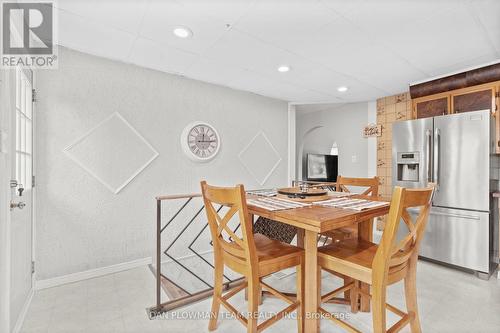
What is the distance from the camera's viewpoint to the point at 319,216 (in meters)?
1.24

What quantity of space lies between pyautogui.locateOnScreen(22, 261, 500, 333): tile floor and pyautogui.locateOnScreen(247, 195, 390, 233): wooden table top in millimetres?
900

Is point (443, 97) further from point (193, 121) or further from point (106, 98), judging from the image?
point (106, 98)

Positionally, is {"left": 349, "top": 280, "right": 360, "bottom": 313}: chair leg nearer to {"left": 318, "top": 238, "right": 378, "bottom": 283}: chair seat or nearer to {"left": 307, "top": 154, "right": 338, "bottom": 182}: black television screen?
{"left": 318, "top": 238, "right": 378, "bottom": 283}: chair seat

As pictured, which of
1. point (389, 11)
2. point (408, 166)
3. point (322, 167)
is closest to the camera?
point (389, 11)

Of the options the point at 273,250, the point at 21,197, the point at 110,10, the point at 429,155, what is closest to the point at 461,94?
the point at 429,155

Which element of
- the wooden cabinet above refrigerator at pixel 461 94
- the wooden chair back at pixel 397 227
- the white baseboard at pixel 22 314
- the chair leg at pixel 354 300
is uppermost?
the wooden cabinet above refrigerator at pixel 461 94

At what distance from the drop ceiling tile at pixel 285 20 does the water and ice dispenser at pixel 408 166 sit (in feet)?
6.53

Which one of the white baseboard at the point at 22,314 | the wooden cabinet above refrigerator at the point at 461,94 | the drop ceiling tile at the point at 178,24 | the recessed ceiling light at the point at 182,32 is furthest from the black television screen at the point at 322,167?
the white baseboard at the point at 22,314

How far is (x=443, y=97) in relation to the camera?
2988 mm

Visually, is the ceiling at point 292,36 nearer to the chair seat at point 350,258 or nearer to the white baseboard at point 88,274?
the chair seat at point 350,258

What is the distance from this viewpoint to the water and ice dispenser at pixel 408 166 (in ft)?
9.73

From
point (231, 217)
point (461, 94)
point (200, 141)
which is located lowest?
point (231, 217)

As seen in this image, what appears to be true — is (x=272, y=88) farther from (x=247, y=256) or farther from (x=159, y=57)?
(x=247, y=256)

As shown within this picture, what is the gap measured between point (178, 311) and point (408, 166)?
120 inches
